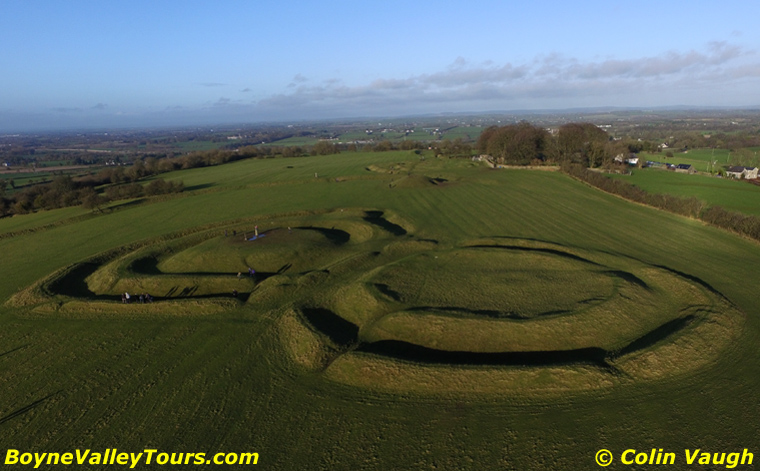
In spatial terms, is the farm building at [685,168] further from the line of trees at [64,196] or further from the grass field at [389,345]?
the line of trees at [64,196]

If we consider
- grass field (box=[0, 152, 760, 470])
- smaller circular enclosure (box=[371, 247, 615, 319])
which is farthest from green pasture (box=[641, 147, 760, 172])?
smaller circular enclosure (box=[371, 247, 615, 319])

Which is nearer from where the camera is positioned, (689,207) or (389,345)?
(389,345)

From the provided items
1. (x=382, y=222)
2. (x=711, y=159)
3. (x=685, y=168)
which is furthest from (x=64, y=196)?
(x=711, y=159)

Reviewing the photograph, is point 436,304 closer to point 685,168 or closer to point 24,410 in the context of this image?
point 24,410

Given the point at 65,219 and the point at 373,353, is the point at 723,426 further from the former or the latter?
the point at 65,219

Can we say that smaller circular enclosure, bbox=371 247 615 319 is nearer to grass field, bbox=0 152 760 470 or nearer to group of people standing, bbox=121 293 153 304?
grass field, bbox=0 152 760 470

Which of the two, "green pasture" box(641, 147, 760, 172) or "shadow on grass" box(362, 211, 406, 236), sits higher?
"green pasture" box(641, 147, 760, 172)
